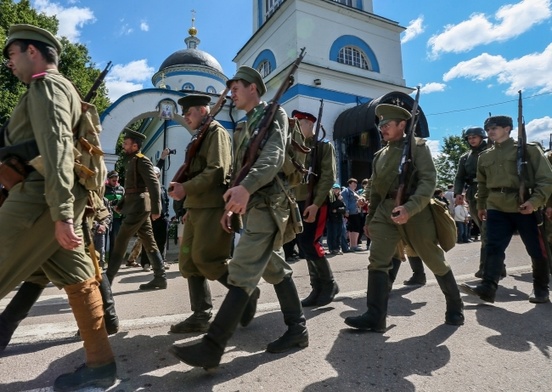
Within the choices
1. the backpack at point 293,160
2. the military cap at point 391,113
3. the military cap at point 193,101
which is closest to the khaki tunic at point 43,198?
the military cap at point 193,101

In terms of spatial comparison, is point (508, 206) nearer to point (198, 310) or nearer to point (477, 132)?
point (477, 132)

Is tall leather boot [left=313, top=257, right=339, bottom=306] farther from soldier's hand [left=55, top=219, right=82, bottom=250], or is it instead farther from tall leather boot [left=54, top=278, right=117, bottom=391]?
soldier's hand [left=55, top=219, right=82, bottom=250]

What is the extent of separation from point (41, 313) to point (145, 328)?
62.0 inches

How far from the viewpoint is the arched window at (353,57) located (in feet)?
52.9

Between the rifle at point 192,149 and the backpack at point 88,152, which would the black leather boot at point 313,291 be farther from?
the backpack at point 88,152

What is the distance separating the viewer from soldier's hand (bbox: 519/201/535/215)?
366 cm

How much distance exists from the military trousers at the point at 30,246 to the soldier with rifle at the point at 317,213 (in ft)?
7.41

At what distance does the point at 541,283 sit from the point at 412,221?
1.88m

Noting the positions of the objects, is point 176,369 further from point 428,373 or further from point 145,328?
point 428,373

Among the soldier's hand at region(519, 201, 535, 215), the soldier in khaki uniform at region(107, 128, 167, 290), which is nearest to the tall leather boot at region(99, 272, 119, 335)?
the soldier in khaki uniform at region(107, 128, 167, 290)

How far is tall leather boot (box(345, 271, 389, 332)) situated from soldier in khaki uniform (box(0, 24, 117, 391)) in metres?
1.77

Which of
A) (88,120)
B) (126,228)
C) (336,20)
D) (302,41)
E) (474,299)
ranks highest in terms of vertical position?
(336,20)

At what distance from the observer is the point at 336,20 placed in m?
15.9

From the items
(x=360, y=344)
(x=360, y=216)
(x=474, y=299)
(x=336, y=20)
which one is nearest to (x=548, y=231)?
(x=474, y=299)
